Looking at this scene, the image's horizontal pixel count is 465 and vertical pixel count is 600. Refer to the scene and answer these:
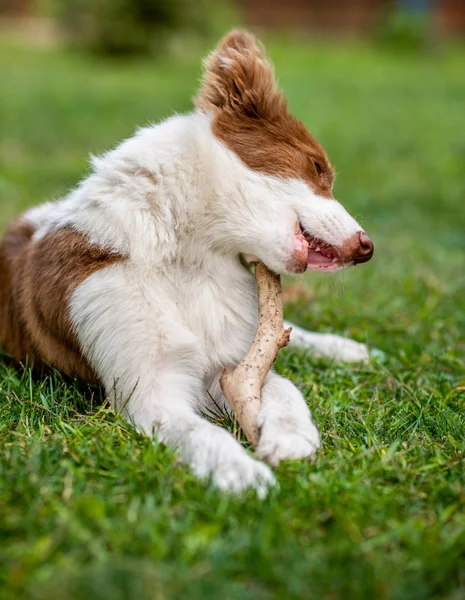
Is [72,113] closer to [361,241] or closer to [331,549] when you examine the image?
[361,241]

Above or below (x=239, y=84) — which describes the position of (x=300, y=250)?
below

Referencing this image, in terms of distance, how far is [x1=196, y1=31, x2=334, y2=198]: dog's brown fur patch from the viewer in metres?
3.37

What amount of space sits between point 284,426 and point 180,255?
2.77 ft

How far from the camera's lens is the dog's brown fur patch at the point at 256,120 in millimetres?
3367

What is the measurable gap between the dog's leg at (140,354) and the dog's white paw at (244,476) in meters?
0.24

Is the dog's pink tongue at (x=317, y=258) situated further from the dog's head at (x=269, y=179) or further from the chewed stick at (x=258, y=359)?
the chewed stick at (x=258, y=359)

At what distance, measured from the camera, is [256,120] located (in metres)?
3.45

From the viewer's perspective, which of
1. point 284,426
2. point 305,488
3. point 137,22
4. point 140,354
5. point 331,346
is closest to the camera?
point 305,488

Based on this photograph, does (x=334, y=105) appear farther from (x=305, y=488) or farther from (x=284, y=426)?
(x=305, y=488)

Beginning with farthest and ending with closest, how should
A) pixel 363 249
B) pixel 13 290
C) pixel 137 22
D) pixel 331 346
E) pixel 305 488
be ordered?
pixel 137 22, pixel 331 346, pixel 13 290, pixel 363 249, pixel 305 488

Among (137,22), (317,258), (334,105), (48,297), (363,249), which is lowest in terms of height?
(137,22)

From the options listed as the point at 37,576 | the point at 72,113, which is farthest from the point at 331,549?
the point at 72,113

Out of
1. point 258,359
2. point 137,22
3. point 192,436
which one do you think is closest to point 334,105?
point 137,22

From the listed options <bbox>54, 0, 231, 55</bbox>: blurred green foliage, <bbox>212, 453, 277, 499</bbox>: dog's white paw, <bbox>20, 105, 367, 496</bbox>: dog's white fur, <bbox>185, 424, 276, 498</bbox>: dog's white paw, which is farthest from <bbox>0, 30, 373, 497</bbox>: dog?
<bbox>54, 0, 231, 55</bbox>: blurred green foliage
